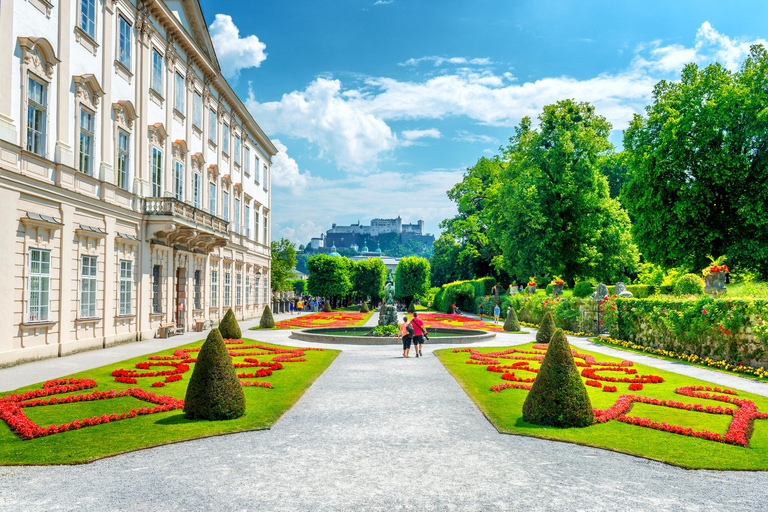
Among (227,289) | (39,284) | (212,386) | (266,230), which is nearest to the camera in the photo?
(212,386)

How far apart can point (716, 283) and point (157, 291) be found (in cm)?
2309

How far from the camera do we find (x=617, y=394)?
38.3 feet

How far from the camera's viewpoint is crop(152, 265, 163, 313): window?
23.8 m

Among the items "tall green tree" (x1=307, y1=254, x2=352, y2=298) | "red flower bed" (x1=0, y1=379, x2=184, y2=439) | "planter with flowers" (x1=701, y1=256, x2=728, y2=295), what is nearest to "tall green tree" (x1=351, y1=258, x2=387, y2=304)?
"tall green tree" (x1=307, y1=254, x2=352, y2=298)

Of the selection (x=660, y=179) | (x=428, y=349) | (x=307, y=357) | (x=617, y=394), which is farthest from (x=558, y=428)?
(x=660, y=179)

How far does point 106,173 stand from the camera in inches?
755

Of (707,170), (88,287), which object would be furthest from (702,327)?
(88,287)

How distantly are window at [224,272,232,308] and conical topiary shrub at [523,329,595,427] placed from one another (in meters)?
28.4

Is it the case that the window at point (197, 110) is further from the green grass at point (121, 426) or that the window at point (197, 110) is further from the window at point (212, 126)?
the green grass at point (121, 426)

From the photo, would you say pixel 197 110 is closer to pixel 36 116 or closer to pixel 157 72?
pixel 157 72

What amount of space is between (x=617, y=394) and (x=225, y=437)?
8289 millimetres

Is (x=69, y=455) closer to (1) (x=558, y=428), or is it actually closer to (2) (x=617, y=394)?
(1) (x=558, y=428)

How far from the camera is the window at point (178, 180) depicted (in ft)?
86.0

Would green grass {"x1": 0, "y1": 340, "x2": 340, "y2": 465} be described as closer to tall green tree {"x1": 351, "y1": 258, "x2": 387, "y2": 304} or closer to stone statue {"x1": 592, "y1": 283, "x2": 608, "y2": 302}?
stone statue {"x1": 592, "y1": 283, "x2": 608, "y2": 302}
